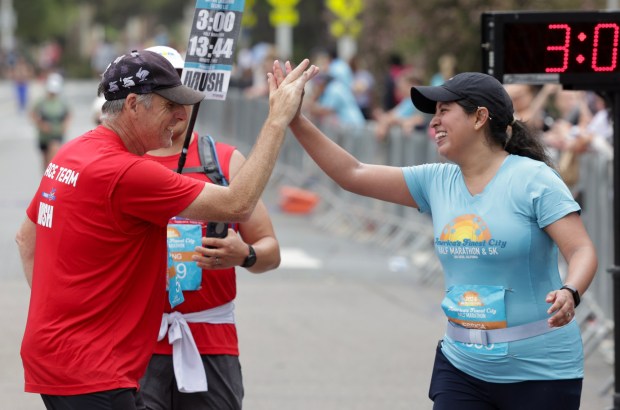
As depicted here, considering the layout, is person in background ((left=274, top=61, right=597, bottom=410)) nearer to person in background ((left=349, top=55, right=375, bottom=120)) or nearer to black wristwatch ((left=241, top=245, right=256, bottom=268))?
black wristwatch ((left=241, top=245, right=256, bottom=268))

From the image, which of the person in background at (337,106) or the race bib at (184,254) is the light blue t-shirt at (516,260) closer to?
the race bib at (184,254)

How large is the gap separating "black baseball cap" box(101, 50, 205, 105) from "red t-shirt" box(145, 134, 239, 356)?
861 millimetres

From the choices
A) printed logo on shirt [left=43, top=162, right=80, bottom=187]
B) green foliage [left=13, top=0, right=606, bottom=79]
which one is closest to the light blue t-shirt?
printed logo on shirt [left=43, top=162, right=80, bottom=187]

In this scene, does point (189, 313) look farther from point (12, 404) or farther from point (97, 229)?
point (12, 404)

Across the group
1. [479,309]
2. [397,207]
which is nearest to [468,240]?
[479,309]

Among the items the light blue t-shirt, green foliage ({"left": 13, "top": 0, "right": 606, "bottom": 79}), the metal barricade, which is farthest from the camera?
green foliage ({"left": 13, "top": 0, "right": 606, "bottom": 79})

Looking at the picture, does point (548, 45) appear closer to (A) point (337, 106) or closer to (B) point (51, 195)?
(B) point (51, 195)

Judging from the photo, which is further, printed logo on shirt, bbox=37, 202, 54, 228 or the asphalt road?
the asphalt road

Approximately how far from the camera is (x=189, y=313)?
5270 mm

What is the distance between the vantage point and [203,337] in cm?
527

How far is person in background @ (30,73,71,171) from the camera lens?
21.8m

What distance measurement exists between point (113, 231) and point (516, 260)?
149 cm

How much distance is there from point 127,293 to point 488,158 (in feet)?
4.97

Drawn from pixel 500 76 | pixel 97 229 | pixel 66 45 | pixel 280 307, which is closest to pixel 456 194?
pixel 97 229
